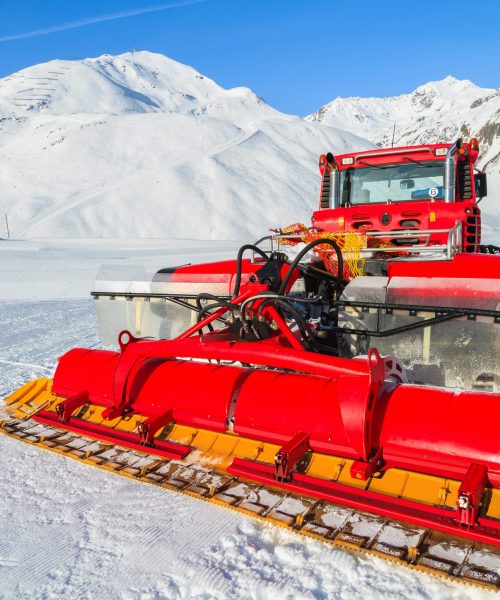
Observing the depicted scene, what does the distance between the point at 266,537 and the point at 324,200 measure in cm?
523

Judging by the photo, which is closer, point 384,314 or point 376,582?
point 376,582

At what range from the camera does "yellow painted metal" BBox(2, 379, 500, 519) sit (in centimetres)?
289

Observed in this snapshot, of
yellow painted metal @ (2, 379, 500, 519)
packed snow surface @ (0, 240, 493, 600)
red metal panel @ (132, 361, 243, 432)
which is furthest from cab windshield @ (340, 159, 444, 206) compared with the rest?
packed snow surface @ (0, 240, 493, 600)

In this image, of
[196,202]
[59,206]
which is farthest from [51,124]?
[196,202]

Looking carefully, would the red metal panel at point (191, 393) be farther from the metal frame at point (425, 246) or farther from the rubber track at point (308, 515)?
the metal frame at point (425, 246)

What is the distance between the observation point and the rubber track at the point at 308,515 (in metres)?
2.50

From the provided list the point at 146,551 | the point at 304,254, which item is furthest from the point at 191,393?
the point at 304,254

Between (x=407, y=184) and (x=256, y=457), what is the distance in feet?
14.8

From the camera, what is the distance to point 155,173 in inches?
2625

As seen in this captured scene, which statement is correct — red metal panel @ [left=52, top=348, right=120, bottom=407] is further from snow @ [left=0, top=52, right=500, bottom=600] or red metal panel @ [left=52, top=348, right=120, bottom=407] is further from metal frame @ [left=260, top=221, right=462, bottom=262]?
metal frame @ [left=260, top=221, right=462, bottom=262]

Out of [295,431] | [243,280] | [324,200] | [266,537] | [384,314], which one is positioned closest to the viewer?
[266,537]

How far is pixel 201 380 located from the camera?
3.91 meters

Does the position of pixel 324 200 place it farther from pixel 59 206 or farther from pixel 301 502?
pixel 59 206

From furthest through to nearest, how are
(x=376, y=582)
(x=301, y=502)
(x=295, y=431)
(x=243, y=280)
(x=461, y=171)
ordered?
1. (x=461, y=171)
2. (x=243, y=280)
3. (x=295, y=431)
4. (x=301, y=502)
5. (x=376, y=582)
